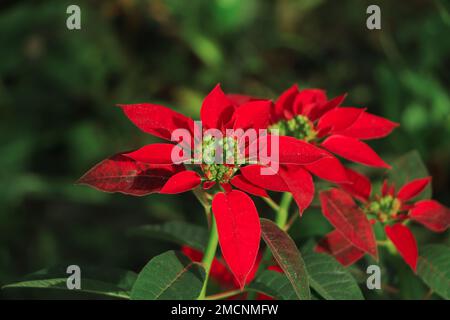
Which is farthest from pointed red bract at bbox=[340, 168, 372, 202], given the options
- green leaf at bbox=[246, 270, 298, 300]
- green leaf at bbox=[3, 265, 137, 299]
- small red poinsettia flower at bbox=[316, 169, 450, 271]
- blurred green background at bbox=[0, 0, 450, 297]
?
blurred green background at bbox=[0, 0, 450, 297]

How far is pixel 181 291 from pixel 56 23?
1392mm

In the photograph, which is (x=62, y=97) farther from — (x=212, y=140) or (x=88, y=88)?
(x=212, y=140)

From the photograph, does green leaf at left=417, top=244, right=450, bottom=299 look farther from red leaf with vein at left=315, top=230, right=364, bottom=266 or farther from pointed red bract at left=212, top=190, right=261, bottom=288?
pointed red bract at left=212, top=190, right=261, bottom=288

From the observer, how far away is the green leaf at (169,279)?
484 millimetres

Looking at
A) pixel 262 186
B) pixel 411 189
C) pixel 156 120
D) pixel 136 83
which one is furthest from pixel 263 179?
pixel 136 83

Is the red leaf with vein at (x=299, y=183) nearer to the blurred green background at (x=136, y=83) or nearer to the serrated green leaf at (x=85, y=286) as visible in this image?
the serrated green leaf at (x=85, y=286)

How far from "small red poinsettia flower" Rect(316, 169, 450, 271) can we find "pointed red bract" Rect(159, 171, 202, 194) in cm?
15

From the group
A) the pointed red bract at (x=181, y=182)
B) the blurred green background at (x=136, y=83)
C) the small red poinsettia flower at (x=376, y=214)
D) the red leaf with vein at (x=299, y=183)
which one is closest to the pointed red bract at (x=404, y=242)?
the small red poinsettia flower at (x=376, y=214)

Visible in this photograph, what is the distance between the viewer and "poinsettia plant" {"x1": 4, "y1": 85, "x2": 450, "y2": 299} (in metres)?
0.49

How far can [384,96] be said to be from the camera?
155 cm

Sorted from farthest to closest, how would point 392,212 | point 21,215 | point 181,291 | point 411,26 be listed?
point 411,26 < point 21,215 < point 392,212 < point 181,291

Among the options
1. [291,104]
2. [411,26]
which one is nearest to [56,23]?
[411,26]

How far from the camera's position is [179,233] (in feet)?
2.25

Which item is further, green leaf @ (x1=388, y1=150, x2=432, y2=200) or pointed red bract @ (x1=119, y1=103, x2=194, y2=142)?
green leaf @ (x1=388, y1=150, x2=432, y2=200)
